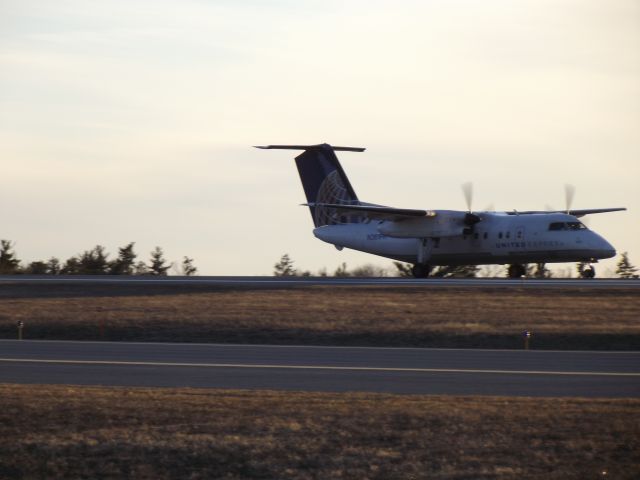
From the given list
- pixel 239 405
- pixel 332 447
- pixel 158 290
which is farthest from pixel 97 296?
pixel 332 447

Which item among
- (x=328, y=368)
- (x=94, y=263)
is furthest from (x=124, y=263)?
(x=328, y=368)

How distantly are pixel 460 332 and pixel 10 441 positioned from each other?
1697 centimetres

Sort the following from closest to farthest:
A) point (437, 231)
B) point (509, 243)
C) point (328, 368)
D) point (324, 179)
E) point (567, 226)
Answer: point (328, 368)
point (567, 226)
point (509, 243)
point (437, 231)
point (324, 179)

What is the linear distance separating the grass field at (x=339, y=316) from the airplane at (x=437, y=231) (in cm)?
865

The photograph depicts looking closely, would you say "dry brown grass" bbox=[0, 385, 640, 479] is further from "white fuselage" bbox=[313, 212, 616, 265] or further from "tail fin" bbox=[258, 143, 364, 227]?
"tail fin" bbox=[258, 143, 364, 227]

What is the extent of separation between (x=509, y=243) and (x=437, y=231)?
137 inches

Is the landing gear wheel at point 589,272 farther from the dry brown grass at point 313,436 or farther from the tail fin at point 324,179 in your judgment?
the dry brown grass at point 313,436

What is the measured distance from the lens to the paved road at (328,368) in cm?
1734

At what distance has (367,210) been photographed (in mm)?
48250

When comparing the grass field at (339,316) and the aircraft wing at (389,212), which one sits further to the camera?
the aircraft wing at (389,212)

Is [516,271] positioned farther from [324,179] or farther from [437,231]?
[324,179]

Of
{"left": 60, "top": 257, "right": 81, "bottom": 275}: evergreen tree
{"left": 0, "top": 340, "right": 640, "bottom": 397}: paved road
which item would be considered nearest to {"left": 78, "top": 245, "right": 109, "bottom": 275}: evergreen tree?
{"left": 60, "top": 257, "right": 81, "bottom": 275}: evergreen tree

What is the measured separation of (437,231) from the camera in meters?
48.7

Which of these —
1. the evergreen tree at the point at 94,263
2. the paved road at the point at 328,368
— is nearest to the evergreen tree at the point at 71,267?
the evergreen tree at the point at 94,263
